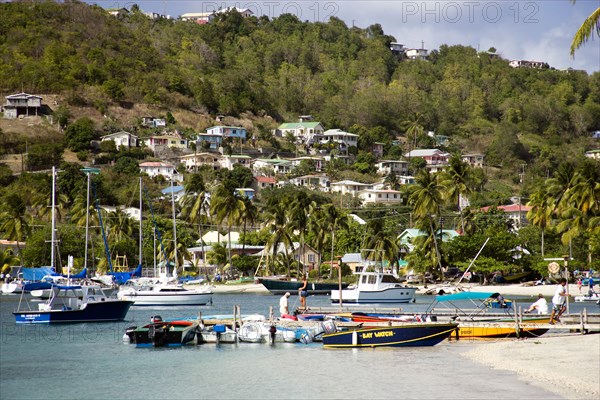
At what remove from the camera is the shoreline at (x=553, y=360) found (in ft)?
106

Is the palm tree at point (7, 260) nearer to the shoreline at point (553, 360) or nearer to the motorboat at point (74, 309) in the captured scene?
the motorboat at point (74, 309)

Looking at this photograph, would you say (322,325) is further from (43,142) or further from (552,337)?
(43,142)

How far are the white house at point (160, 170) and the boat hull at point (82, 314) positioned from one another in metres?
111

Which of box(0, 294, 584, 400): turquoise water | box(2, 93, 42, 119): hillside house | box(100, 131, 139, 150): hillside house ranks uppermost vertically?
box(2, 93, 42, 119): hillside house

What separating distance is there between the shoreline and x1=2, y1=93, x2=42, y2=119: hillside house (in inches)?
6400

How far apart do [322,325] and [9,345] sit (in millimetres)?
17669

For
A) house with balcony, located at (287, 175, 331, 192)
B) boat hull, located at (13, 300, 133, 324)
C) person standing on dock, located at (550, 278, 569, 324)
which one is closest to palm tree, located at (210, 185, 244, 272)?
boat hull, located at (13, 300, 133, 324)

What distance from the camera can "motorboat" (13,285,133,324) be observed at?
2229 inches

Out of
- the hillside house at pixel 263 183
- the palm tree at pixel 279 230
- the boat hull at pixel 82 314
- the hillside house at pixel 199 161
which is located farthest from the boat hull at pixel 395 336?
the hillside house at pixel 199 161

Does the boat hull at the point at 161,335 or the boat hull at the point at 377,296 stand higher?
the boat hull at the point at 377,296

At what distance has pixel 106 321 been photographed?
192 ft

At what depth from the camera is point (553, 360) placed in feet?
121

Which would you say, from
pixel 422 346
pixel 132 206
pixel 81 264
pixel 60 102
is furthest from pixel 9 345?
pixel 60 102

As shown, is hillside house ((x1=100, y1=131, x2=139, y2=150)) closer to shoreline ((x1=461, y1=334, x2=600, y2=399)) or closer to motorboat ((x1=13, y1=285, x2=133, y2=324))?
motorboat ((x1=13, y1=285, x2=133, y2=324))
